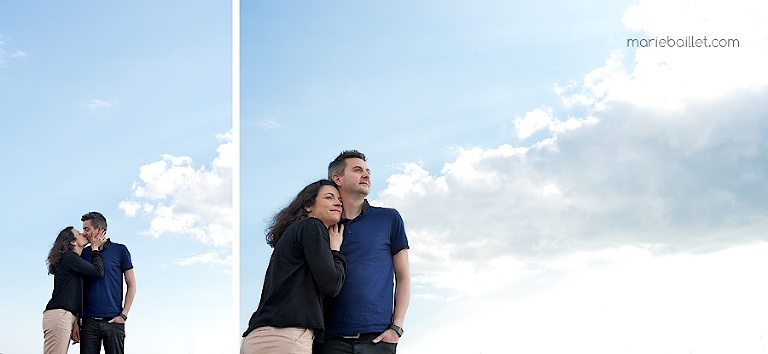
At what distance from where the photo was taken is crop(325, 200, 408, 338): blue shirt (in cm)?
298

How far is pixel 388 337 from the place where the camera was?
9.82 ft

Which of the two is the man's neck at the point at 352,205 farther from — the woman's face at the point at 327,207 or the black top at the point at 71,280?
the black top at the point at 71,280

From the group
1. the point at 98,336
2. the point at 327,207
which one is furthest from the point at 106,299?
the point at 327,207

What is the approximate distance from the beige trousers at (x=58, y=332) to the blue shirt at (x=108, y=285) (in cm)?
12

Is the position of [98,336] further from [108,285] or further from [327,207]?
[327,207]

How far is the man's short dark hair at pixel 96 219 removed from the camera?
525cm

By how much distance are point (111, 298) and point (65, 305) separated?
29 cm

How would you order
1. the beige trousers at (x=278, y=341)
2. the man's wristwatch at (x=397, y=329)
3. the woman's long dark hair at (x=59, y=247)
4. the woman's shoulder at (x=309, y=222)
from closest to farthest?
the beige trousers at (x=278, y=341) < the woman's shoulder at (x=309, y=222) < the man's wristwatch at (x=397, y=329) < the woman's long dark hair at (x=59, y=247)

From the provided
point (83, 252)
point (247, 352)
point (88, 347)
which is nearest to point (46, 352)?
point (88, 347)

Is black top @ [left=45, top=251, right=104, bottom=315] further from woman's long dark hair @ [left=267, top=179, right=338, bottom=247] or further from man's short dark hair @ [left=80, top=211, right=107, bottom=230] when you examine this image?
woman's long dark hair @ [left=267, top=179, right=338, bottom=247]

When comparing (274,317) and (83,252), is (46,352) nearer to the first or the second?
(83,252)

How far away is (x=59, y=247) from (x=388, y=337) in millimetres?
3145

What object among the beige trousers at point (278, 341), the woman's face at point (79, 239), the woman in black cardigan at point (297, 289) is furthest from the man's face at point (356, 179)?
the woman's face at point (79, 239)

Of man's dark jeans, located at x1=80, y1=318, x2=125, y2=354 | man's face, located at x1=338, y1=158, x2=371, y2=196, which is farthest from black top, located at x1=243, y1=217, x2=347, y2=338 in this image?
man's dark jeans, located at x1=80, y1=318, x2=125, y2=354
